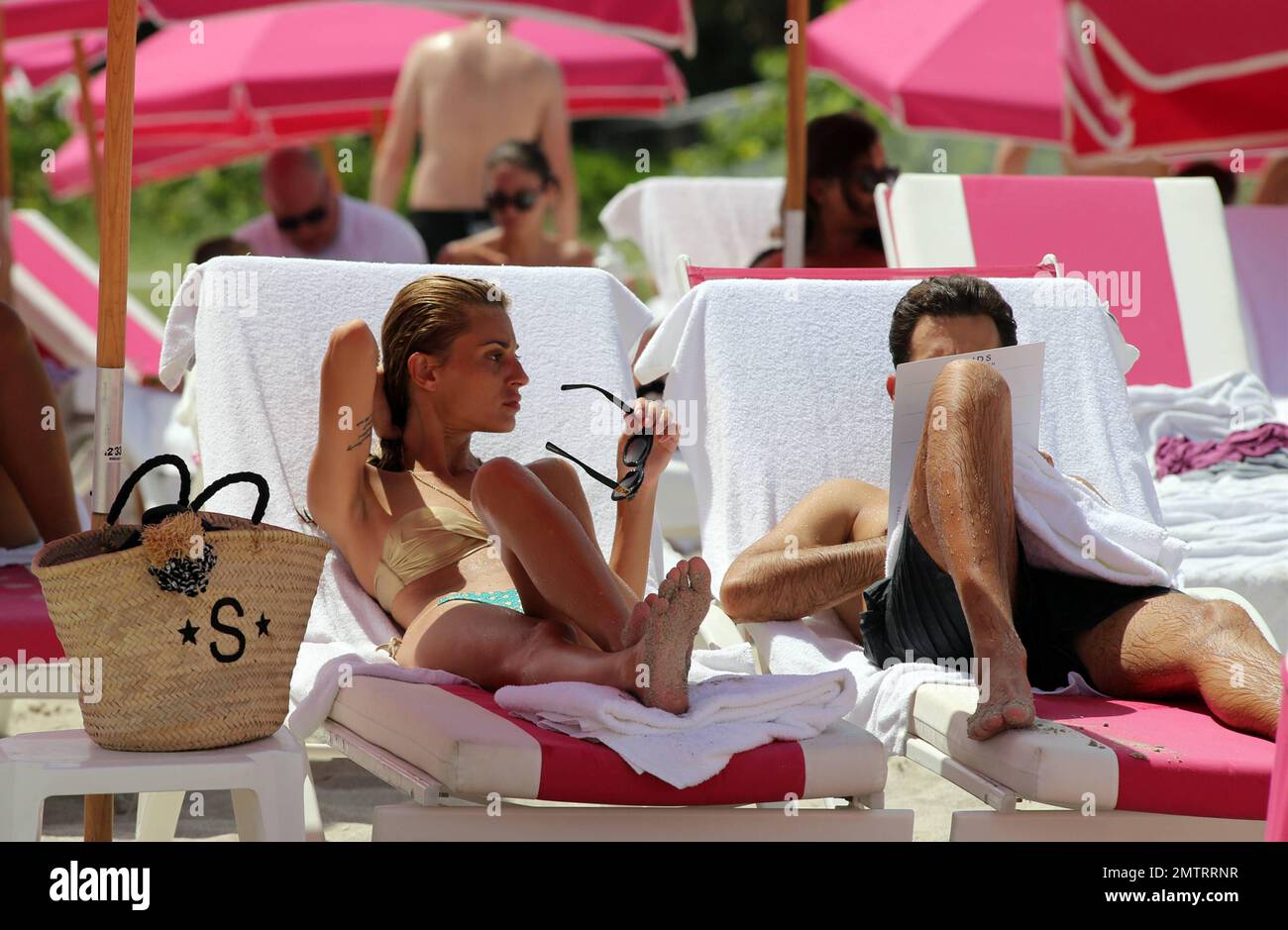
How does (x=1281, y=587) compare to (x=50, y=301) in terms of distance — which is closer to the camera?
(x=1281, y=587)

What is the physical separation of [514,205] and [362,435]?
3.66m

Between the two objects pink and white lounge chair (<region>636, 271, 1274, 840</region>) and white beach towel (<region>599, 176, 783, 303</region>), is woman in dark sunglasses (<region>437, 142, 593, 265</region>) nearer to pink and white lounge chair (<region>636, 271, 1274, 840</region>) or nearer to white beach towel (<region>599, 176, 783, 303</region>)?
white beach towel (<region>599, 176, 783, 303</region>)

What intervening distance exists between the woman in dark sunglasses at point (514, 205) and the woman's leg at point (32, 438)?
3192 mm

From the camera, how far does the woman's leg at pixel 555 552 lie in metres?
2.52

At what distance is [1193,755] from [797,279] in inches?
62.6

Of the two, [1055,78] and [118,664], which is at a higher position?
[1055,78]

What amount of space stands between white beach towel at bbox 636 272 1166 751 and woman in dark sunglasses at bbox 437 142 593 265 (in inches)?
115

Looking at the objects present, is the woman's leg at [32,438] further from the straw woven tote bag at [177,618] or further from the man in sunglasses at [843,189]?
the man in sunglasses at [843,189]

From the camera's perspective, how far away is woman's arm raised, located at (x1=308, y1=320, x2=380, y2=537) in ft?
9.41

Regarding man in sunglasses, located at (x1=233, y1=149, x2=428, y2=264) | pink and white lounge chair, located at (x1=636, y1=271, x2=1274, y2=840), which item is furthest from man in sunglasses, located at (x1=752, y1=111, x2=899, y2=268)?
man in sunglasses, located at (x1=233, y1=149, x2=428, y2=264)

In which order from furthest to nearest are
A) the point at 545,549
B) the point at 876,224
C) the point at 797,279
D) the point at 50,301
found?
the point at 50,301
the point at 876,224
the point at 797,279
the point at 545,549

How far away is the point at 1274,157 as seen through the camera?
6121 mm
